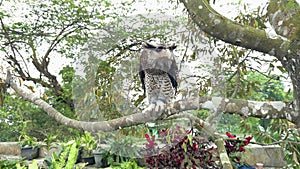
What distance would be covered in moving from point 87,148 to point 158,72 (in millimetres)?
1990

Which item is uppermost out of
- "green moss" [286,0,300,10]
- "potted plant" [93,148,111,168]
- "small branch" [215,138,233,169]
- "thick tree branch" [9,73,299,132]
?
"green moss" [286,0,300,10]

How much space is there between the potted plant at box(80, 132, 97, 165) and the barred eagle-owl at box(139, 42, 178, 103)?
1.77 metres

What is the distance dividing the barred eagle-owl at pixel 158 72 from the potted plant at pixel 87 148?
1769 millimetres

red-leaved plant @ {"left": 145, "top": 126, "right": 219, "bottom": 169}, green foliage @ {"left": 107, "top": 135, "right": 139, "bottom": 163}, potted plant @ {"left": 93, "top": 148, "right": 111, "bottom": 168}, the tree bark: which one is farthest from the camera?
potted plant @ {"left": 93, "top": 148, "right": 111, "bottom": 168}

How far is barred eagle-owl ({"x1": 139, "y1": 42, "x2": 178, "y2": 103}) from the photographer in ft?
2.50

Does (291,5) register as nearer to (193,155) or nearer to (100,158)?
(193,155)

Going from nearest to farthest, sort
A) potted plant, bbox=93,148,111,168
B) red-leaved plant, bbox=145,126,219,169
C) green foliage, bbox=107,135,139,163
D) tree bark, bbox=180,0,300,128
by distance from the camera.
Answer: tree bark, bbox=180,0,300,128, green foliage, bbox=107,135,139,163, red-leaved plant, bbox=145,126,219,169, potted plant, bbox=93,148,111,168

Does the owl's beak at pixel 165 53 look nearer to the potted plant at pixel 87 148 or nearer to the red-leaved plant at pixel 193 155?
the red-leaved plant at pixel 193 155

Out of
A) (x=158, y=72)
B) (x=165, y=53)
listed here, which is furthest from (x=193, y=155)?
(x=165, y=53)

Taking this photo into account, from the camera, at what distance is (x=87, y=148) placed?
272 cm

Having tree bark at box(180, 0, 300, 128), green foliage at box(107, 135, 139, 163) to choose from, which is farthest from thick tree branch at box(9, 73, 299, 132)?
green foliage at box(107, 135, 139, 163)

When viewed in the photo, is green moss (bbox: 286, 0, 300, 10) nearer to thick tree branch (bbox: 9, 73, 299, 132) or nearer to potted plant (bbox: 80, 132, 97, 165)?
thick tree branch (bbox: 9, 73, 299, 132)

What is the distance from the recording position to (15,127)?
3682 mm

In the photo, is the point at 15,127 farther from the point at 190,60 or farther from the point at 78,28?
the point at 190,60
